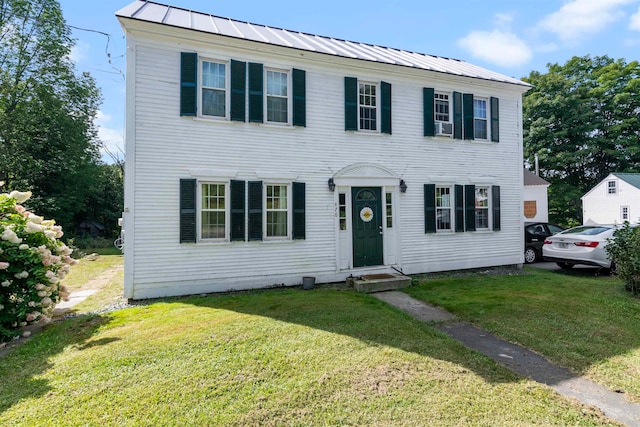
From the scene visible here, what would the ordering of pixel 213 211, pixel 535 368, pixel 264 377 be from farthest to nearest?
1. pixel 213 211
2. pixel 535 368
3. pixel 264 377

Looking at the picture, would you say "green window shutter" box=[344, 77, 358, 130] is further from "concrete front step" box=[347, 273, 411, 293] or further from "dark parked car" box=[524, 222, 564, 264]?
"dark parked car" box=[524, 222, 564, 264]

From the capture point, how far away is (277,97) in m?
8.32

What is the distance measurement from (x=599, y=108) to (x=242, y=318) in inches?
1577

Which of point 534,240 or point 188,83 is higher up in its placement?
point 188,83

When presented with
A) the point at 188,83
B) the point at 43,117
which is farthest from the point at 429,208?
the point at 43,117

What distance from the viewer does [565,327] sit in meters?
5.32

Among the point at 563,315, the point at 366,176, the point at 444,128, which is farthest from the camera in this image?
the point at 444,128

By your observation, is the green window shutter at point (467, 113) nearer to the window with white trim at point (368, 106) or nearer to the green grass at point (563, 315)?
the window with white trim at point (368, 106)

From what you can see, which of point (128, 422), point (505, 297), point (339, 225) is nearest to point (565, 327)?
point (505, 297)

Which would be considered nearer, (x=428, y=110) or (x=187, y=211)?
(x=187, y=211)

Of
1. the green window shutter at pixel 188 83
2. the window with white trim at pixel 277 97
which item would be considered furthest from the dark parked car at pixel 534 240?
the green window shutter at pixel 188 83

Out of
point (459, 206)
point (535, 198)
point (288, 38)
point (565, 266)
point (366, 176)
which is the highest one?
point (288, 38)

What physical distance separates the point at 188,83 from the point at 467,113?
326 inches

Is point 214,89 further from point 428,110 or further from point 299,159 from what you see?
point 428,110
